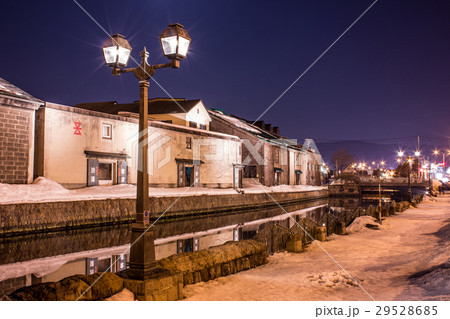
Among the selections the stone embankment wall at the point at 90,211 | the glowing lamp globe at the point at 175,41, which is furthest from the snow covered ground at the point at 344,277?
the stone embankment wall at the point at 90,211

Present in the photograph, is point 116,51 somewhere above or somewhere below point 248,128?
below

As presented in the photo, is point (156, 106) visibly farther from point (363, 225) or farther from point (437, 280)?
point (437, 280)

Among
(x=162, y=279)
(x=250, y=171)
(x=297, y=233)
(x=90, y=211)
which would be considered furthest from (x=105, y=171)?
(x=162, y=279)

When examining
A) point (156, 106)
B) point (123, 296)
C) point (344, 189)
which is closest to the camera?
point (123, 296)

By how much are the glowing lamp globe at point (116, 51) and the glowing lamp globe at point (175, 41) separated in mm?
783

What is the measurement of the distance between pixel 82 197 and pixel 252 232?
10.3 meters

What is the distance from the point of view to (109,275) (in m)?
6.83

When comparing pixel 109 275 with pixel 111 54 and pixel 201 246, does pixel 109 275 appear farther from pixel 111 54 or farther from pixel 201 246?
pixel 201 246

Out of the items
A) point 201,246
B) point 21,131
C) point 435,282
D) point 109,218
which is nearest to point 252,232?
point 201,246

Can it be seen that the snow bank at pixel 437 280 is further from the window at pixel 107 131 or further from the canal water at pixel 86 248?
the window at pixel 107 131

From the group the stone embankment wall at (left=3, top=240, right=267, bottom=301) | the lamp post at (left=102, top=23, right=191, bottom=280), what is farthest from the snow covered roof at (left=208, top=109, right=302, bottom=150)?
the lamp post at (left=102, top=23, right=191, bottom=280)

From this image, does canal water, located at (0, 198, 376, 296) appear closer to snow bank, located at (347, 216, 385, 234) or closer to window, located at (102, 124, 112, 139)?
snow bank, located at (347, 216, 385, 234)

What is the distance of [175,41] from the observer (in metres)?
7.38

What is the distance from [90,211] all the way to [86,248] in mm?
5183
